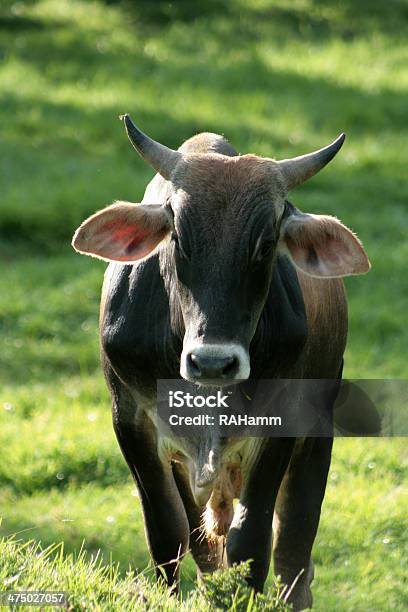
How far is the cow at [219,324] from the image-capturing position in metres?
4.37

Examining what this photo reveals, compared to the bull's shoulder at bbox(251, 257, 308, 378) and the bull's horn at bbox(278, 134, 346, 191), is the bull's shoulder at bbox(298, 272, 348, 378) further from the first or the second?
the bull's horn at bbox(278, 134, 346, 191)

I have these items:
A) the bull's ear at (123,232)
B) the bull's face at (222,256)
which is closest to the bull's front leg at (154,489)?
the bull's ear at (123,232)

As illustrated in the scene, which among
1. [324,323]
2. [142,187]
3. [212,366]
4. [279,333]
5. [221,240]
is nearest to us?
[212,366]

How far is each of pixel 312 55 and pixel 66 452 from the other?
365 inches

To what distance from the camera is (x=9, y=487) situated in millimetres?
6992

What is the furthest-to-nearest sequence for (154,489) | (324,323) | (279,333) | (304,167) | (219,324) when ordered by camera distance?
1. (324,323)
2. (154,489)
3. (279,333)
4. (304,167)
5. (219,324)

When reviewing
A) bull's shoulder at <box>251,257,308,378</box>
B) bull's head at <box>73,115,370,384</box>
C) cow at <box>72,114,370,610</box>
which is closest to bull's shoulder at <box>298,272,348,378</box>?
cow at <box>72,114,370,610</box>

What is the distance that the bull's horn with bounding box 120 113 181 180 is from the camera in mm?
4723

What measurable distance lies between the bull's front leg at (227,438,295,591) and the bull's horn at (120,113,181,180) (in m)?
1.13

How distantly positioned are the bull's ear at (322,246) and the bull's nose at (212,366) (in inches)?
28.0

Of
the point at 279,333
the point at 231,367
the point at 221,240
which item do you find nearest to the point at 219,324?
the point at 231,367

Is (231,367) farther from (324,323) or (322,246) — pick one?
(324,323)

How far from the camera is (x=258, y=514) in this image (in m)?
4.87

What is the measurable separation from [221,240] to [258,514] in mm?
1165
